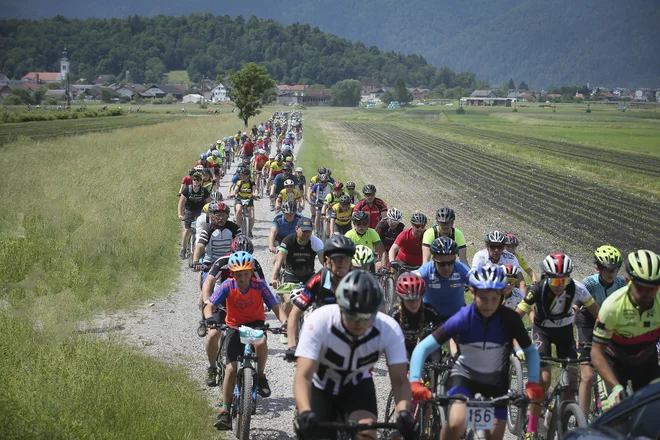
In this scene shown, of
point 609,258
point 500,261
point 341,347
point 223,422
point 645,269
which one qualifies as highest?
point 645,269

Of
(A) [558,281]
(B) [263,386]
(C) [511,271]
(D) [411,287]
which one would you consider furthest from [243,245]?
(A) [558,281]

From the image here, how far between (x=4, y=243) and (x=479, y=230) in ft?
48.6

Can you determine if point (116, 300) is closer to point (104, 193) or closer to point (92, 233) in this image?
point (92, 233)

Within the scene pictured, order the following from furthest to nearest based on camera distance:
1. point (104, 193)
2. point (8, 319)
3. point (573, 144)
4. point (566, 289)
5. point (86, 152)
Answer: point (573, 144) → point (86, 152) → point (104, 193) → point (8, 319) → point (566, 289)

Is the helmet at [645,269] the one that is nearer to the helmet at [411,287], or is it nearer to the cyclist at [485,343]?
the cyclist at [485,343]

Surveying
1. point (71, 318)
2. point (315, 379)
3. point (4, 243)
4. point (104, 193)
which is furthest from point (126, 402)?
point (104, 193)

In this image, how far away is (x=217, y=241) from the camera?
12.3 m

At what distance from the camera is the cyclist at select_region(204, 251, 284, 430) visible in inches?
333

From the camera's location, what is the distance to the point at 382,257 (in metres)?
12.9

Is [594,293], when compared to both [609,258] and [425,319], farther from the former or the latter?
[425,319]

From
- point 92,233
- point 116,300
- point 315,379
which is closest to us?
point 315,379

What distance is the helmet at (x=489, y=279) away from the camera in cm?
623

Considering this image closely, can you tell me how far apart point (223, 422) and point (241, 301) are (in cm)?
135

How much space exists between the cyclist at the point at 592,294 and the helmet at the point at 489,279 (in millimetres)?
2320
